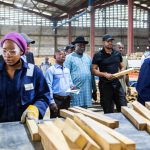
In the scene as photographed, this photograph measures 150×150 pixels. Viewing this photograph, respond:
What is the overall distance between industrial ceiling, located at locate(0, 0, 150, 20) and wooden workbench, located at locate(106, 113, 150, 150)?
687 inches

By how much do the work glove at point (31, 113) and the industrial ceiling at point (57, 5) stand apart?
17167 millimetres

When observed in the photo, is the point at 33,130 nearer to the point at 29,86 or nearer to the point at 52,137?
the point at 52,137

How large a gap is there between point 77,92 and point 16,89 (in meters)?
2.38

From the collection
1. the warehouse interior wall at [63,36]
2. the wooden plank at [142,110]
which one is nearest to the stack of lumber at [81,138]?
the wooden plank at [142,110]

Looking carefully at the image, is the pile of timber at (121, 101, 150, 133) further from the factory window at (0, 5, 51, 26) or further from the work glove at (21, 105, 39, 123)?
the factory window at (0, 5, 51, 26)

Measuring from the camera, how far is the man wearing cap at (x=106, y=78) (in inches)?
200

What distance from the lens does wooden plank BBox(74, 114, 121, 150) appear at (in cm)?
141

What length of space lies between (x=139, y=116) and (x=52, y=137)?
78cm

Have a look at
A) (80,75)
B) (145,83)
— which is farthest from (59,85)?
(145,83)

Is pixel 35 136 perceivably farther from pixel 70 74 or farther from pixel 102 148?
pixel 70 74

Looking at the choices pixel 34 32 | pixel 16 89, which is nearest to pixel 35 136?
pixel 16 89

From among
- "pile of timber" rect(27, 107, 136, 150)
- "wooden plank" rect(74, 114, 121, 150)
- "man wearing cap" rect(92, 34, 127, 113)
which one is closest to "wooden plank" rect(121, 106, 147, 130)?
"pile of timber" rect(27, 107, 136, 150)

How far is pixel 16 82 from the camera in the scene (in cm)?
256

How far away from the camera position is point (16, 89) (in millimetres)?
2551
